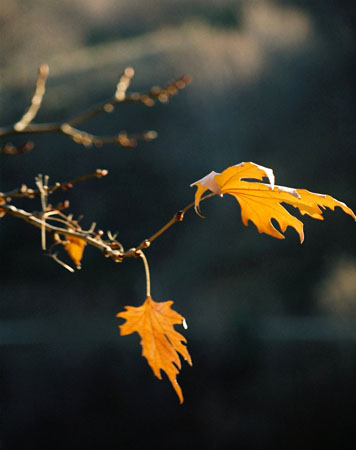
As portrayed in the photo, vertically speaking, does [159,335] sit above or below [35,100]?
below

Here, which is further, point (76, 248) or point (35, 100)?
point (76, 248)

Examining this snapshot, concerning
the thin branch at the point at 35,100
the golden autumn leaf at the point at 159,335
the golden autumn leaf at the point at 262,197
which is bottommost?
the golden autumn leaf at the point at 159,335

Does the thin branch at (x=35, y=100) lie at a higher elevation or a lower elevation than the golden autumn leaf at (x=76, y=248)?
higher

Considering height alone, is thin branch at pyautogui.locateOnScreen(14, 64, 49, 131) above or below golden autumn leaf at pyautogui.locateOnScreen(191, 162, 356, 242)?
above

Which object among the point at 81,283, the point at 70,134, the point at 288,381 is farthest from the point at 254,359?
the point at 70,134

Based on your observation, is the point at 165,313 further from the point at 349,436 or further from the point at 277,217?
the point at 349,436
